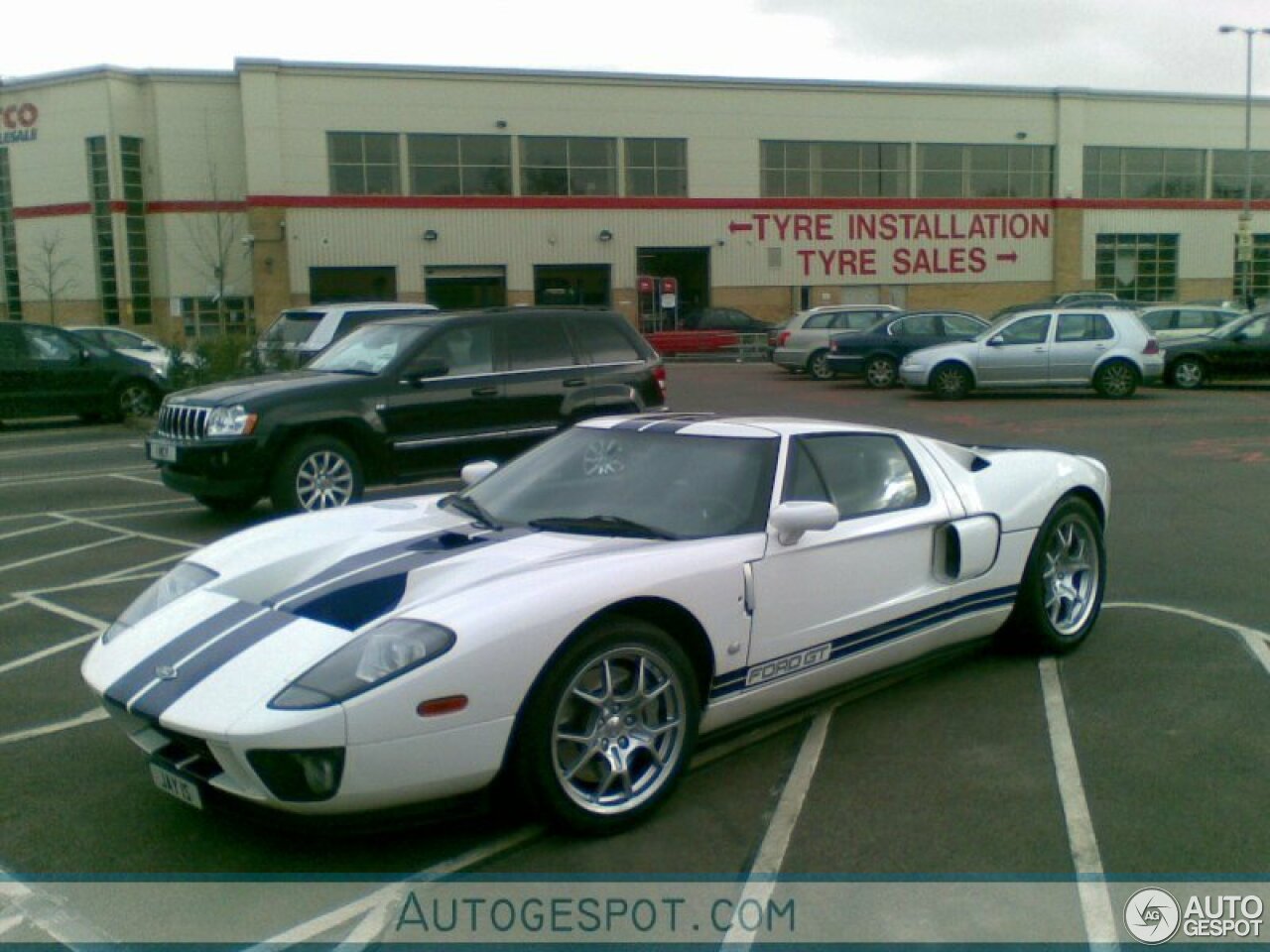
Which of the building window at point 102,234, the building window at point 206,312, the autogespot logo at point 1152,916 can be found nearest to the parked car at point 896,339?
the autogespot logo at point 1152,916

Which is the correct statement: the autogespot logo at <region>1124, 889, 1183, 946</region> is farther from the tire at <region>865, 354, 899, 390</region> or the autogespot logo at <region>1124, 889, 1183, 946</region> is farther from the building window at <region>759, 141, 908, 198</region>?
the building window at <region>759, 141, 908, 198</region>

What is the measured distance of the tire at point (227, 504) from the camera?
33.6 feet

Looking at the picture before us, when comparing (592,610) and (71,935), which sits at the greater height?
(592,610)

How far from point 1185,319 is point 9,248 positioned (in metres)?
40.9

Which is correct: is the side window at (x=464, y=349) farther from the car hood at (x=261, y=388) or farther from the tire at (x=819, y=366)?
the tire at (x=819, y=366)

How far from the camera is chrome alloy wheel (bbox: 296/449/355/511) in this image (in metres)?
10.1

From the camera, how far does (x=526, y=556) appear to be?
4.54 meters

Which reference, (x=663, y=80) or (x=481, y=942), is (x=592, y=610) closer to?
(x=481, y=942)

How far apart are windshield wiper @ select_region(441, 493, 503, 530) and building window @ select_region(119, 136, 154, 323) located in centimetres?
4342

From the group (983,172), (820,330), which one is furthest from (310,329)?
(983,172)

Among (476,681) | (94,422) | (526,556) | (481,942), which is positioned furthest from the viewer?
(94,422)

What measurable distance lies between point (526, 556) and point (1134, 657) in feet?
11.1

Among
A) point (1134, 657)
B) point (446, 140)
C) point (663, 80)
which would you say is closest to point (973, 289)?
point (663, 80)

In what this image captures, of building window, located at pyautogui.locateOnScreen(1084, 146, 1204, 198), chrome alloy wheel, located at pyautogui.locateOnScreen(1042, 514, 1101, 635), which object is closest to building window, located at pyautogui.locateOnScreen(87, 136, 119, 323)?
building window, located at pyautogui.locateOnScreen(1084, 146, 1204, 198)
